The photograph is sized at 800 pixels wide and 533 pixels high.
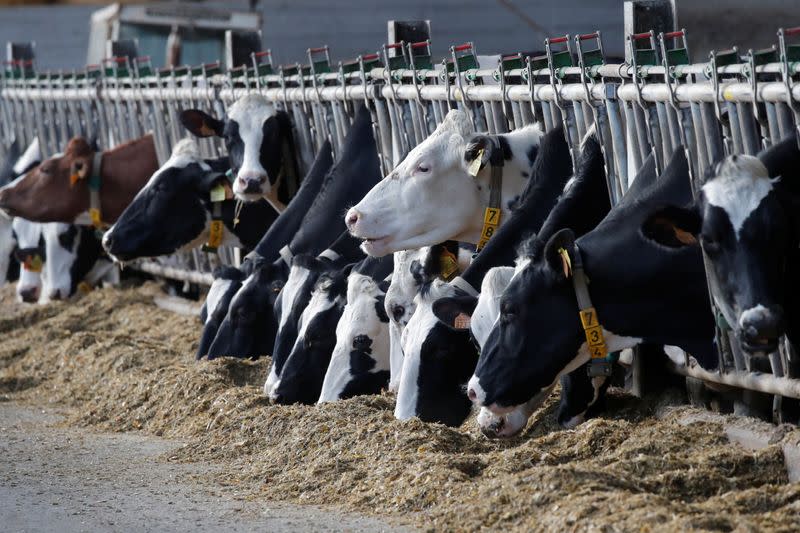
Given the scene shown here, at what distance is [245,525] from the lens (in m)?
5.87

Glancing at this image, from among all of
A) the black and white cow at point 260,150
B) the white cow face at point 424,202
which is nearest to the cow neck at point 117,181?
the black and white cow at point 260,150

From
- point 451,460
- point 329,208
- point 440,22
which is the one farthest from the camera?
point 440,22

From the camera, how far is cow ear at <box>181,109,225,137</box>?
38.5 ft

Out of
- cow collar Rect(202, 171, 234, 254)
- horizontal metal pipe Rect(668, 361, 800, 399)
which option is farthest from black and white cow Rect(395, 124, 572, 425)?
cow collar Rect(202, 171, 234, 254)

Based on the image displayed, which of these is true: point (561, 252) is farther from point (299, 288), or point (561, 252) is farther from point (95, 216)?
point (95, 216)

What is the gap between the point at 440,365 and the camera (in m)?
7.30

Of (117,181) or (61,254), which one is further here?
(61,254)

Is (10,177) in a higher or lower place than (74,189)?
higher

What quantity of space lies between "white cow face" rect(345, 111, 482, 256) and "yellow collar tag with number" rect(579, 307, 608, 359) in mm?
1612

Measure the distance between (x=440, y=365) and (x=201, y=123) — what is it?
5100mm

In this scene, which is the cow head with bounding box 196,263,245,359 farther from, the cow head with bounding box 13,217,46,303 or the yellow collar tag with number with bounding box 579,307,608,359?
the cow head with bounding box 13,217,46,303

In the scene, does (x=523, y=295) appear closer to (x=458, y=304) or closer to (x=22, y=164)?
(x=458, y=304)

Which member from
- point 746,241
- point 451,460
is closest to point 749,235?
point 746,241

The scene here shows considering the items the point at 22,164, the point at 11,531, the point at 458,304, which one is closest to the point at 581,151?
the point at 458,304
